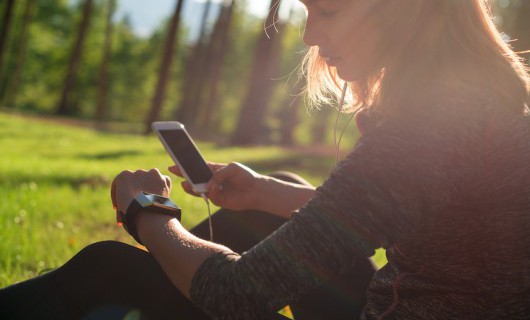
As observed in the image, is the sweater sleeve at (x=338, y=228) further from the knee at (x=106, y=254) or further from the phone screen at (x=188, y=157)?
the phone screen at (x=188, y=157)

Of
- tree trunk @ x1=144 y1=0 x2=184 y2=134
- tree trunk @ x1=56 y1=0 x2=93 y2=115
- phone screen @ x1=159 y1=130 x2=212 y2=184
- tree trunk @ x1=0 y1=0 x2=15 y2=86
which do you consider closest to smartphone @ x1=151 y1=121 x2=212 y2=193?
phone screen @ x1=159 y1=130 x2=212 y2=184

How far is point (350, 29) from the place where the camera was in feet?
5.32

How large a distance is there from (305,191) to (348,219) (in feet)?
4.09

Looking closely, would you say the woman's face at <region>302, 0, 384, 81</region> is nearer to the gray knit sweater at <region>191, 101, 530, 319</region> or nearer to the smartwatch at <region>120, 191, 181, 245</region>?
the gray knit sweater at <region>191, 101, 530, 319</region>

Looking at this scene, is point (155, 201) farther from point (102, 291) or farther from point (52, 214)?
point (52, 214)

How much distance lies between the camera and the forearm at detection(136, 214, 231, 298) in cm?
151

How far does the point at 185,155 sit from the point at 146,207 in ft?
2.35

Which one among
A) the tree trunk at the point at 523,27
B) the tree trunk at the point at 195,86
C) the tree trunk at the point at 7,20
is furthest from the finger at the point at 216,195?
the tree trunk at the point at 195,86

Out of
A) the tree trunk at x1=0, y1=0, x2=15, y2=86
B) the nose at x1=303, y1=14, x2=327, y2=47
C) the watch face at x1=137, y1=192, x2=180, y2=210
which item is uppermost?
the nose at x1=303, y1=14, x2=327, y2=47

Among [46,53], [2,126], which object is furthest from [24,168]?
[46,53]

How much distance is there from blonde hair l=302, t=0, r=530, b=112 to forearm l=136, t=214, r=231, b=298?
2.10 feet

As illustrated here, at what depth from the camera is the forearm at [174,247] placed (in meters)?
1.51

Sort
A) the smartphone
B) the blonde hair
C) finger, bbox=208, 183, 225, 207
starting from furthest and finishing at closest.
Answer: finger, bbox=208, 183, 225, 207
the smartphone
the blonde hair

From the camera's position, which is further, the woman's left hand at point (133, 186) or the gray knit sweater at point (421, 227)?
the woman's left hand at point (133, 186)
